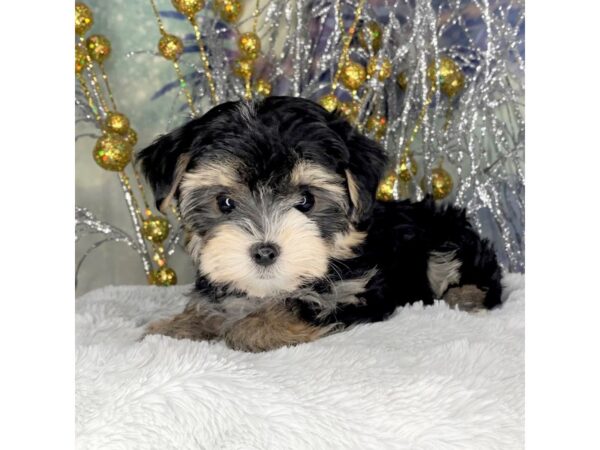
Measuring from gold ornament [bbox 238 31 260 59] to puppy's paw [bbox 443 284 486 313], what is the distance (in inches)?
66.3

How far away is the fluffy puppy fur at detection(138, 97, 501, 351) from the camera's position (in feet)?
8.34

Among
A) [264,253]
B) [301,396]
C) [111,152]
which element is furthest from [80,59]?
[301,396]

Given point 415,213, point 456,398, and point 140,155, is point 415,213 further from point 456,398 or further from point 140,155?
point 456,398

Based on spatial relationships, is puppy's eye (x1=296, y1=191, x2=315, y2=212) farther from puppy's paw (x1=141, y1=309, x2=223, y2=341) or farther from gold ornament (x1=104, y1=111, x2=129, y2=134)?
gold ornament (x1=104, y1=111, x2=129, y2=134)

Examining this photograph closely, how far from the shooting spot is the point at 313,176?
8.64 ft

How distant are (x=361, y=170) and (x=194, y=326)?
2.90ft

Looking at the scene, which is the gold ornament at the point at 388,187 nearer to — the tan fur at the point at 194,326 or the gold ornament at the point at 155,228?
the gold ornament at the point at 155,228

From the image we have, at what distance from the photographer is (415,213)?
11.7 feet

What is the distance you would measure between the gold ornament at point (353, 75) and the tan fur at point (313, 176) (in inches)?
56.9

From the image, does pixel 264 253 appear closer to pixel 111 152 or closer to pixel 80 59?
pixel 111 152

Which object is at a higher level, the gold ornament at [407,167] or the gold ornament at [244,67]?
the gold ornament at [244,67]

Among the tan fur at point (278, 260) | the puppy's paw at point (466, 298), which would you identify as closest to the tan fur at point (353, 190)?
the tan fur at point (278, 260)

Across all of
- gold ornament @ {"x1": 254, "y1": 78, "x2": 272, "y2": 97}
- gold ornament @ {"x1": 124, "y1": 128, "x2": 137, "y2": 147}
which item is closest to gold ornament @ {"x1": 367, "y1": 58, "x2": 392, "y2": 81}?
gold ornament @ {"x1": 254, "y1": 78, "x2": 272, "y2": 97}

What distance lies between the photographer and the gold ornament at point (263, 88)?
4258mm
